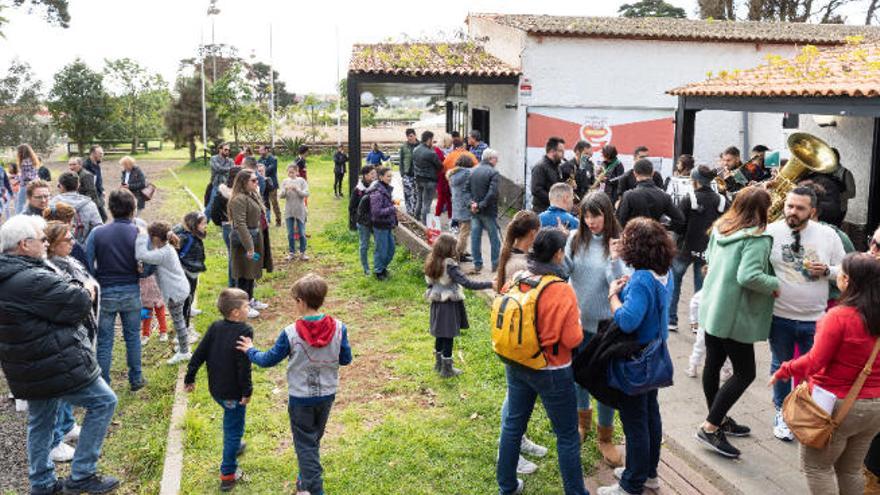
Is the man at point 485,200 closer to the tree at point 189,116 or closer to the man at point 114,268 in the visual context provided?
the man at point 114,268

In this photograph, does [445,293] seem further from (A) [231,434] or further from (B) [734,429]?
(B) [734,429]

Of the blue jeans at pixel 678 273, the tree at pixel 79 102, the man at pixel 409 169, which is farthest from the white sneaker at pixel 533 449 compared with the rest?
the tree at pixel 79 102

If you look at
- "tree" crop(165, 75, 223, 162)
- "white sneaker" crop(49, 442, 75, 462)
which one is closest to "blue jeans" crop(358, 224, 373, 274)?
"white sneaker" crop(49, 442, 75, 462)

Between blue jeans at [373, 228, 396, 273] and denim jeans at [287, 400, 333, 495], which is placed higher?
blue jeans at [373, 228, 396, 273]

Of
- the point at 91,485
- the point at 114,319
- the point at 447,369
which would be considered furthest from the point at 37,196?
the point at 447,369

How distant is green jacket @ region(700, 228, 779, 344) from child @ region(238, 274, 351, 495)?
8.01ft

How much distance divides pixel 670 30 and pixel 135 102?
1346 inches

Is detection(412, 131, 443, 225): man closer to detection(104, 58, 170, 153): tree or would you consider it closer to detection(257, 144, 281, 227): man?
detection(257, 144, 281, 227): man

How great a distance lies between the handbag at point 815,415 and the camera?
363 cm

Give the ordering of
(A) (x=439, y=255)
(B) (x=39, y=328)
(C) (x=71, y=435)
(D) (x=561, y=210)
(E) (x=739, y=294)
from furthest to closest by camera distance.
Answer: (A) (x=439, y=255)
(D) (x=561, y=210)
(C) (x=71, y=435)
(E) (x=739, y=294)
(B) (x=39, y=328)

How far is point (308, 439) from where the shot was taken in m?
4.43

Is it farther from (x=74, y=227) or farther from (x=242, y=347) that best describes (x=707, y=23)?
(x=242, y=347)

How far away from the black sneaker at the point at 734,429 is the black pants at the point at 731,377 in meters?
0.27

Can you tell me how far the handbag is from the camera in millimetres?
3635
